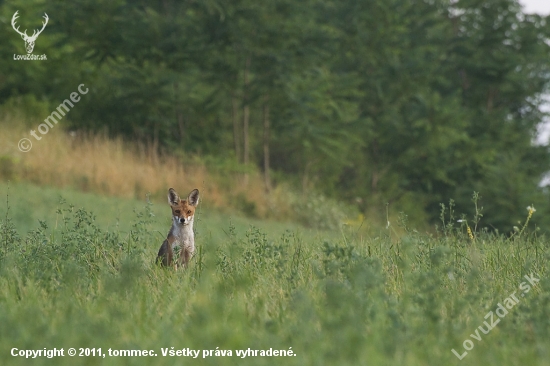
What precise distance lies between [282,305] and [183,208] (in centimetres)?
244

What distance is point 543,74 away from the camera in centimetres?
2839

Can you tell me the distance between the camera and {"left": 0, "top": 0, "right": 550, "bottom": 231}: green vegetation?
23031mm

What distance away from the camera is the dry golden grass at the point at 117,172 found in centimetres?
2017

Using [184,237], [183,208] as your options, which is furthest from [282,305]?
[183,208]

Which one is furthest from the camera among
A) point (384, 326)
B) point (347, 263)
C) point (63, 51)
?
point (63, 51)

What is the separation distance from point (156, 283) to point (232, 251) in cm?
66

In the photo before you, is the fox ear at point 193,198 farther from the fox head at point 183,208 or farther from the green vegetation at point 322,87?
the green vegetation at point 322,87

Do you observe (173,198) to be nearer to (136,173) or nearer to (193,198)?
(193,198)

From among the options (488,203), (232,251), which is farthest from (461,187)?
(232,251)

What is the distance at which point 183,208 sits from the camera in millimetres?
7914

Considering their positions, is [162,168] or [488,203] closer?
[162,168]

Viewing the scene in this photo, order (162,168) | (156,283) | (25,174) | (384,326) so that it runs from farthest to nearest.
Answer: (162,168) → (25,174) → (156,283) → (384,326)

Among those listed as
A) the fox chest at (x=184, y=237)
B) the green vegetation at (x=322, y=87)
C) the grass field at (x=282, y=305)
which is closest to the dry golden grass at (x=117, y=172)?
the green vegetation at (x=322, y=87)

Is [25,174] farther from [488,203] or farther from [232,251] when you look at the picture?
[232,251]
